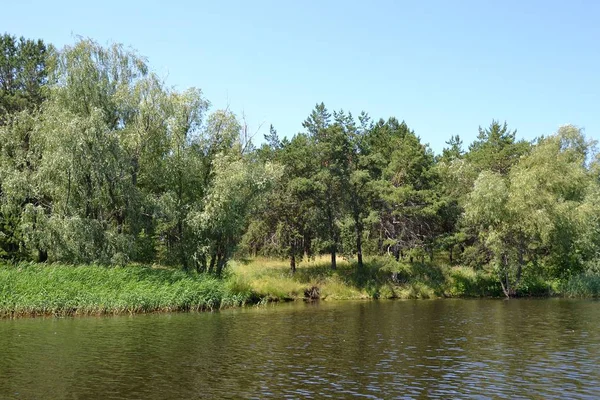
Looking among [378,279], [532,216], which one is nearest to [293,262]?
[378,279]

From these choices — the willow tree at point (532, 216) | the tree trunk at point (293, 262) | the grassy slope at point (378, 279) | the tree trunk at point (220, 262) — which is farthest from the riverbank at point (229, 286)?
the willow tree at point (532, 216)

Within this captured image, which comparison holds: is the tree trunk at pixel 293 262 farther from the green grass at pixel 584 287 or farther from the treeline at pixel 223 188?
the green grass at pixel 584 287

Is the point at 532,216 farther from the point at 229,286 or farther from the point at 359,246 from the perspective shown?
the point at 229,286

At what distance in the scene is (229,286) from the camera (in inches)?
1677

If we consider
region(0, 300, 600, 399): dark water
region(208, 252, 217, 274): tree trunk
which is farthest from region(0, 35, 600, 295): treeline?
region(0, 300, 600, 399): dark water

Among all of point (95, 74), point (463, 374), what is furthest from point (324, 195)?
point (463, 374)

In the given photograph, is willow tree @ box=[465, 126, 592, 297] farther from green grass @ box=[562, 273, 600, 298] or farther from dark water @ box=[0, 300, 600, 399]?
dark water @ box=[0, 300, 600, 399]

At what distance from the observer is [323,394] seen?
16062mm

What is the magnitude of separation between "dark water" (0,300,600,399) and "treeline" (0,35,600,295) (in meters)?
11.0

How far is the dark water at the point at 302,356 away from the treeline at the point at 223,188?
10989 millimetres

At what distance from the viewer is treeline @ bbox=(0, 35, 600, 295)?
40312 mm

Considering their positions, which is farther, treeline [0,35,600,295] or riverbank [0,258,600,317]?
treeline [0,35,600,295]

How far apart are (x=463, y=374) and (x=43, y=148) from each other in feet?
122

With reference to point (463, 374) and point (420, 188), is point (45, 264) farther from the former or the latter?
point (420, 188)
